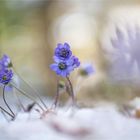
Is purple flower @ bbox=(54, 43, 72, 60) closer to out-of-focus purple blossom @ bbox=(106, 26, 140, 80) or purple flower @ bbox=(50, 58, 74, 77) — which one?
purple flower @ bbox=(50, 58, 74, 77)

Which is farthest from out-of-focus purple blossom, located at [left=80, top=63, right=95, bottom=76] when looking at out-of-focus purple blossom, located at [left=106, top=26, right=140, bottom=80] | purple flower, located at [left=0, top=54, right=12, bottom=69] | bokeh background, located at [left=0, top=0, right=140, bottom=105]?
bokeh background, located at [left=0, top=0, right=140, bottom=105]

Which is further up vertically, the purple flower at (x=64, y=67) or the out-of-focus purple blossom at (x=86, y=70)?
the purple flower at (x=64, y=67)

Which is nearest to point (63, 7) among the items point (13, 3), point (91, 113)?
point (13, 3)

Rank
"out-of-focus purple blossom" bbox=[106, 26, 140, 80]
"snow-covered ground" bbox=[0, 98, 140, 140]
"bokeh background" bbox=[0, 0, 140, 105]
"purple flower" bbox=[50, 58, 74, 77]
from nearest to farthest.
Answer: "snow-covered ground" bbox=[0, 98, 140, 140], "purple flower" bbox=[50, 58, 74, 77], "out-of-focus purple blossom" bbox=[106, 26, 140, 80], "bokeh background" bbox=[0, 0, 140, 105]

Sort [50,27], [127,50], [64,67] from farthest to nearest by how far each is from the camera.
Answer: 1. [50,27]
2. [127,50]
3. [64,67]

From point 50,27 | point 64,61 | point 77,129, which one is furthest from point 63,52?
point 50,27

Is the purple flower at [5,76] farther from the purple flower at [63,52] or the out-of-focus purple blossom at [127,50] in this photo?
the out-of-focus purple blossom at [127,50]

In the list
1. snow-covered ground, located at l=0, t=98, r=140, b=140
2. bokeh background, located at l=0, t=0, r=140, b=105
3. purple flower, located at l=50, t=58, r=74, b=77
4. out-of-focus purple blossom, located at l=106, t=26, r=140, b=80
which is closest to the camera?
snow-covered ground, located at l=0, t=98, r=140, b=140

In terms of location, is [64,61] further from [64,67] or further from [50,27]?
[50,27]

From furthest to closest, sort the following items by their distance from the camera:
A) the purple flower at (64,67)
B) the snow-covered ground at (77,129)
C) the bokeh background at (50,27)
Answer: the bokeh background at (50,27) → the purple flower at (64,67) → the snow-covered ground at (77,129)

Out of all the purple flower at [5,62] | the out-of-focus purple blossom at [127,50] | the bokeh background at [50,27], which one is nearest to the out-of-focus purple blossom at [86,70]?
the out-of-focus purple blossom at [127,50]
